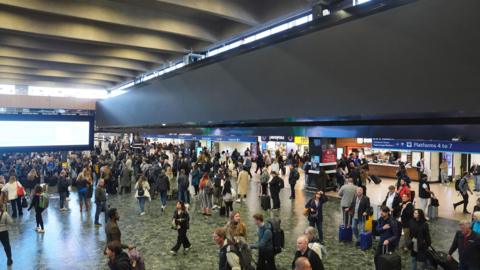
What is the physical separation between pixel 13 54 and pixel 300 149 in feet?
65.1

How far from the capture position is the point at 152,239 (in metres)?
9.20

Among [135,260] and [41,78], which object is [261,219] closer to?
[135,260]

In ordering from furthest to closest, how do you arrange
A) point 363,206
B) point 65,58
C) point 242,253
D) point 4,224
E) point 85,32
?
point 65,58
point 85,32
point 363,206
point 4,224
point 242,253

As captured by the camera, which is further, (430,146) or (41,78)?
(41,78)

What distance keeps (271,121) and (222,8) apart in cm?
329

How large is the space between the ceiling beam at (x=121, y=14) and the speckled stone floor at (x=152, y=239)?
18.8 feet

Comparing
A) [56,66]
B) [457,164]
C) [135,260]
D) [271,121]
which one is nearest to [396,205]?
[271,121]

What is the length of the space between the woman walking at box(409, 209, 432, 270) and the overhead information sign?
5.47 ft

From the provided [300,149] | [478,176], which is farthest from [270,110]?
[300,149]

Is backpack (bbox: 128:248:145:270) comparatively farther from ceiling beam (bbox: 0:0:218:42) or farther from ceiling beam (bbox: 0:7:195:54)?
ceiling beam (bbox: 0:7:195:54)

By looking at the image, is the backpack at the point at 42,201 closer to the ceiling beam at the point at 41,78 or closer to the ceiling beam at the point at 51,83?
the ceiling beam at the point at 41,78

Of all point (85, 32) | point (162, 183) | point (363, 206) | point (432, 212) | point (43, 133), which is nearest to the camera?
point (43, 133)

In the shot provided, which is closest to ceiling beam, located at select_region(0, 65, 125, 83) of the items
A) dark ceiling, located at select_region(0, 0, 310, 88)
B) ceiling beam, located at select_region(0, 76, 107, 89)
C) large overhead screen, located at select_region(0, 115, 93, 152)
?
ceiling beam, located at select_region(0, 76, 107, 89)

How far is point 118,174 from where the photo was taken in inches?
681
